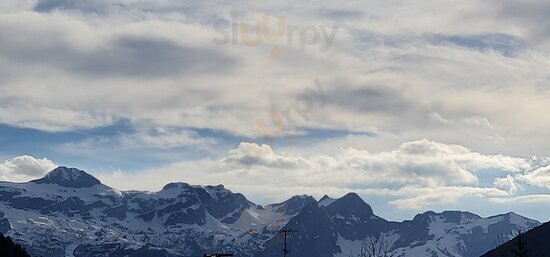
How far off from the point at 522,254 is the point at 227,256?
51669 mm

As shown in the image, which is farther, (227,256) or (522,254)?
(227,256)

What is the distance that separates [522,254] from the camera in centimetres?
12812

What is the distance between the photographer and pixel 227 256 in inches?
5974
